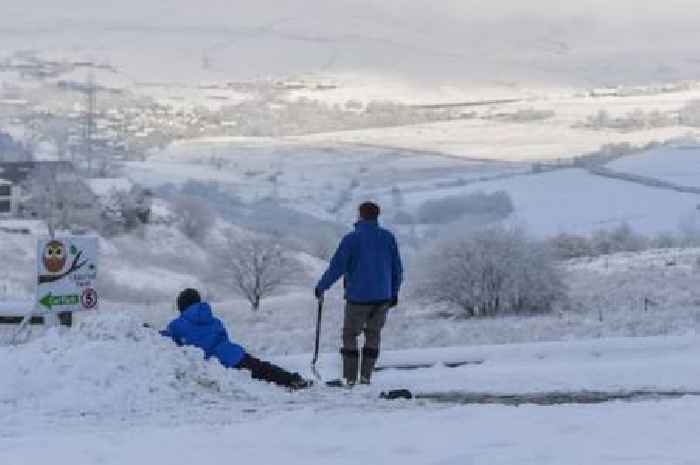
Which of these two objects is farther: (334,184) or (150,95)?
(150,95)

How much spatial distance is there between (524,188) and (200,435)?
3155 inches

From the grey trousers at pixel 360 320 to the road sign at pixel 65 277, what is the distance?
3764 millimetres

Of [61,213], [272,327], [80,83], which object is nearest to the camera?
[272,327]

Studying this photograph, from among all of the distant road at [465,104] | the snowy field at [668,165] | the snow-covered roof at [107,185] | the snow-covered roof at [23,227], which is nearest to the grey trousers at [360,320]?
the snow-covered roof at [23,227]

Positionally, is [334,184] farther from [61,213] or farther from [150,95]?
[150,95]

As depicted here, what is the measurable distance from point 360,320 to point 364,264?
500mm

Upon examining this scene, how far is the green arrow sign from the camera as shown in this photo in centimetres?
1367

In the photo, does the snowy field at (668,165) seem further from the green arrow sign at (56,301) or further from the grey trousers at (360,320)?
the grey trousers at (360,320)

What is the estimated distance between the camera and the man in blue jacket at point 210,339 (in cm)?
1034

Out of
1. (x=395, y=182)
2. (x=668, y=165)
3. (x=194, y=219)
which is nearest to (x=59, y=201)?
(x=194, y=219)

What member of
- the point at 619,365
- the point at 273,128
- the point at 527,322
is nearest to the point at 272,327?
the point at 527,322

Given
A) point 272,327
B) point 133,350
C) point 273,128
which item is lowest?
point 272,327

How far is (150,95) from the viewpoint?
16462cm

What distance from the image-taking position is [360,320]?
1105cm
